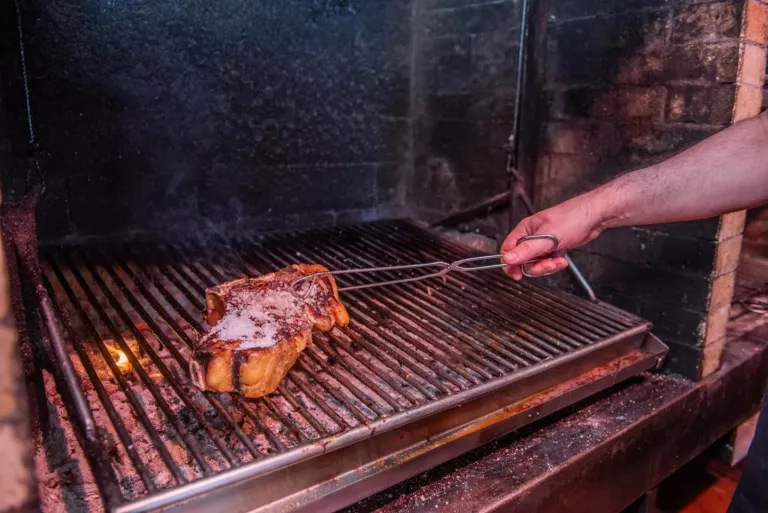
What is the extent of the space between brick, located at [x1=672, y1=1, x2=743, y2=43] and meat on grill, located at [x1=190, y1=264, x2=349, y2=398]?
221cm

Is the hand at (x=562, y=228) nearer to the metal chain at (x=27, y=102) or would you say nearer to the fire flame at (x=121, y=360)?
the fire flame at (x=121, y=360)

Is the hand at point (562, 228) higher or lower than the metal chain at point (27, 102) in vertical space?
lower

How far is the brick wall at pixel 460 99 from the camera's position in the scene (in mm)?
3893

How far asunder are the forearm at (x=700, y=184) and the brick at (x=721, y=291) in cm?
93

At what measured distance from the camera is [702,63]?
9.03 feet

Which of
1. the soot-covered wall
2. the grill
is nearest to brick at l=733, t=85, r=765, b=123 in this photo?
the grill

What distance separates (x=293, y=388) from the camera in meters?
2.13

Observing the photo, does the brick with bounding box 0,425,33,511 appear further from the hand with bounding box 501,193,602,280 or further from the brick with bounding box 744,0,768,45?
the brick with bounding box 744,0,768,45

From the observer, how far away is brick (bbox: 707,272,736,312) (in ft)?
9.63

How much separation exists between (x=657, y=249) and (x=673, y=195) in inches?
39.6

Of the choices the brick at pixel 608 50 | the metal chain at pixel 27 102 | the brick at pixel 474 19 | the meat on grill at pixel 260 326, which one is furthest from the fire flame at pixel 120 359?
the brick at pixel 474 19

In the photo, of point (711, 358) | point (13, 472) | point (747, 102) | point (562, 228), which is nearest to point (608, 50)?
point (747, 102)

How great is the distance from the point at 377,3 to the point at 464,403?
11.0 ft

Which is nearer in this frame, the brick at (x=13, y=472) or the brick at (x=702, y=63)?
the brick at (x=13, y=472)
